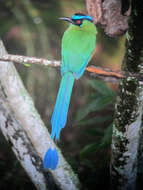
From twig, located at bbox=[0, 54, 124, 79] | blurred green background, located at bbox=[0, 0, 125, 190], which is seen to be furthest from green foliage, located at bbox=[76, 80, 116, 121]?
twig, located at bbox=[0, 54, 124, 79]

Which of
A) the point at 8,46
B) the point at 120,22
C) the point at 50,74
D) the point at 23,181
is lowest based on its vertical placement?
the point at 23,181

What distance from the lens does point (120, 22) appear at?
3.10 feet

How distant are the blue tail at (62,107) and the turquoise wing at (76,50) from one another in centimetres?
4

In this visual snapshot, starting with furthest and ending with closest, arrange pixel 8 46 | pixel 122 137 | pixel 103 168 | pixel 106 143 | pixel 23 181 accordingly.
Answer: pixel 8 46, pixel 23 181, pixel 103 168, pixel 106 143, pixel 122 137

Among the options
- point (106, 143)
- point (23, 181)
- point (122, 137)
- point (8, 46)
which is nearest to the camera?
point (122, 137)

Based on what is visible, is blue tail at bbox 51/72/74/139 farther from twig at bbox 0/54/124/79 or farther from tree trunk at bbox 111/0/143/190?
tree trunk at bbox 111/0/143/190

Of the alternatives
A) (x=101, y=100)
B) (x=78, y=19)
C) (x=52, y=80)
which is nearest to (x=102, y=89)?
(x=101, y=100)

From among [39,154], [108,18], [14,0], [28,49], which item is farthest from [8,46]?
[108,18]

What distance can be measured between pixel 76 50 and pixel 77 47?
2 cm

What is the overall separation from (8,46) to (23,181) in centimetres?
143

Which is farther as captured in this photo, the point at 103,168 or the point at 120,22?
the point at 103,168

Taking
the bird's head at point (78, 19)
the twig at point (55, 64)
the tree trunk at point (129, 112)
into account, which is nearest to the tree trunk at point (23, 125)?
the twig at point (55, 64)

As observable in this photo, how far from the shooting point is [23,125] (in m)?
1.21

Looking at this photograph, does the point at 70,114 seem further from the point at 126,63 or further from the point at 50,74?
the point at 126,63
